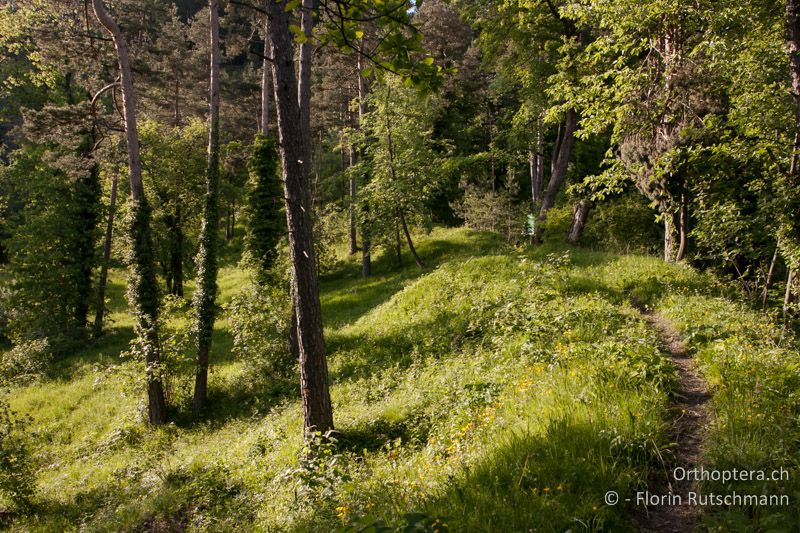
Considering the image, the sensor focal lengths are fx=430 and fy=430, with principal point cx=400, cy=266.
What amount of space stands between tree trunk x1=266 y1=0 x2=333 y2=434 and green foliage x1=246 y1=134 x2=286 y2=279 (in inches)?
387

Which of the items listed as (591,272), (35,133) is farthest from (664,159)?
(35,133)

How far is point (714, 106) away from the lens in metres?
9.95

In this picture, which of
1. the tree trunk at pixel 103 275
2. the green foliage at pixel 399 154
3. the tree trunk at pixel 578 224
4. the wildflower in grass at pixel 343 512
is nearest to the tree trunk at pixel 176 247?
the tree trunk at pixel 103 275

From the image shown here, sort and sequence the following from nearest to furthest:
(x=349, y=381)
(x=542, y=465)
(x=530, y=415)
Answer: (x=542, y=465), (x=530, y=415), (x=349, y=381)

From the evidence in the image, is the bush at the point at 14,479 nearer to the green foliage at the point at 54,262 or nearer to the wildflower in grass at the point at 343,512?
the wildflower in grass at the point at 343,512

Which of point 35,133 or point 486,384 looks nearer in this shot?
point 486,384

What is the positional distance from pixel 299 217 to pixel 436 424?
4.13 m

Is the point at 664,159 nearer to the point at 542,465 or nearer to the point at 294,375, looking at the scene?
the point at 542,465

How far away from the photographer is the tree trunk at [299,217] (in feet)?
21.7

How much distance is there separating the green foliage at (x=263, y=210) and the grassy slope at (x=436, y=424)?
13.5 ft

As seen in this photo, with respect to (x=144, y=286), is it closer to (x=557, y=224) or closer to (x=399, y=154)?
(x=399, y=154)

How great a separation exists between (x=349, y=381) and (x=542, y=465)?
8362 millimetres

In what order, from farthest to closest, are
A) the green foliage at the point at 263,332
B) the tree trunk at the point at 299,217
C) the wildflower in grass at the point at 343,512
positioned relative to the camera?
the green foliage at the point at 263,332
the tree trunk at the point at 299,217
the wildflower in grass at the point at 343,512

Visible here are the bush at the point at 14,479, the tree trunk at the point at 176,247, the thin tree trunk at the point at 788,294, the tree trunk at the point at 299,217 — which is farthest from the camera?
the tree trunk at the point at 176,247
